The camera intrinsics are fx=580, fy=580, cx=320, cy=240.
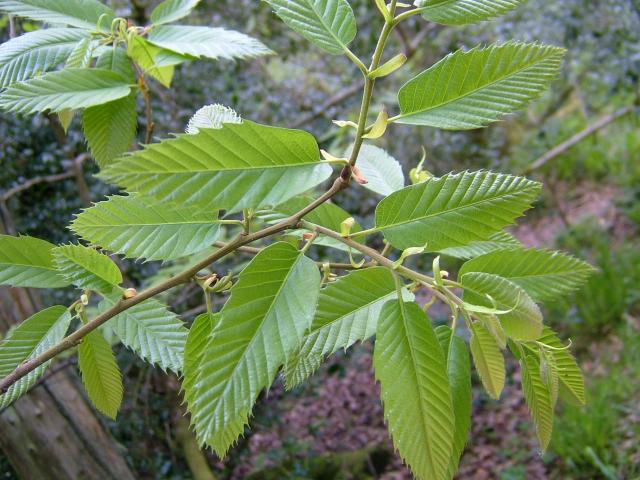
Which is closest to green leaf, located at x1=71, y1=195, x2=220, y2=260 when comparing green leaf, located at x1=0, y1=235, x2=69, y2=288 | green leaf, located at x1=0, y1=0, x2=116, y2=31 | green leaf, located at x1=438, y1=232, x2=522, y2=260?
green leaf, located at x1=0, y1=235, x2=69, y2=288

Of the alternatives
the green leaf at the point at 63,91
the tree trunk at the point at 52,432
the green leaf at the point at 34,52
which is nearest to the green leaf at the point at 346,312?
the green leaf at the point at 63,91

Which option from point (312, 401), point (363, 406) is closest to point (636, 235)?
point (363, 406)

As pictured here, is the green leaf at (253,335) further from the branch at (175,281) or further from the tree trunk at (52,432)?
the tree trunk at (52,432)

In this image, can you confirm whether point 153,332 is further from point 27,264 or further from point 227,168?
point 227,168

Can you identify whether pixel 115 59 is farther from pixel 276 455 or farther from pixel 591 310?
pixel 591 310

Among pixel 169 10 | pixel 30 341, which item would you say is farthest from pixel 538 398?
pixel 169 10
